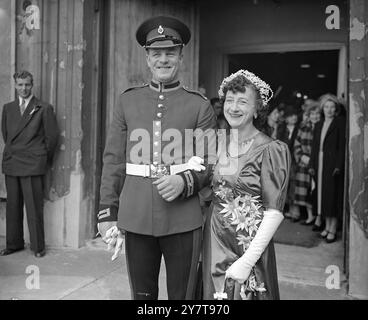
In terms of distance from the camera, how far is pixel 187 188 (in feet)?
6.69

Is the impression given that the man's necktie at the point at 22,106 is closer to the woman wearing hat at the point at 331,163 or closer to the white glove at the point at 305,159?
the woman wearing hat at the point at 331,163

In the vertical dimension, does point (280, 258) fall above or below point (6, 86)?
below

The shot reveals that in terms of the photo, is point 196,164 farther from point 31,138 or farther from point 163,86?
point 31,138

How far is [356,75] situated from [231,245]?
1.93 meters

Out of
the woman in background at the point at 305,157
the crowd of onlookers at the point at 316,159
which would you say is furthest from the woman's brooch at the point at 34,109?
the woman in background at the point at 305,157

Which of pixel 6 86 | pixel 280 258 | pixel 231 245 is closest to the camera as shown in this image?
pixel 231 245

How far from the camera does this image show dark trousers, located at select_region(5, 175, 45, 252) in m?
4.22

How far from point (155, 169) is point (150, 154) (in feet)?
0.27

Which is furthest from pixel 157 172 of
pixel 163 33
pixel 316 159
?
pixel 316 159

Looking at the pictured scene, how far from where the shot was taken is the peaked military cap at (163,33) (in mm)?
2164

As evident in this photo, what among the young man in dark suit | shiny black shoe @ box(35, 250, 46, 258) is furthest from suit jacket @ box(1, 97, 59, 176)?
shiny black shoe @ box(35, 250, 46, 258)

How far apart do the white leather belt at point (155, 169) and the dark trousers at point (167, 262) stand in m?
0.30
